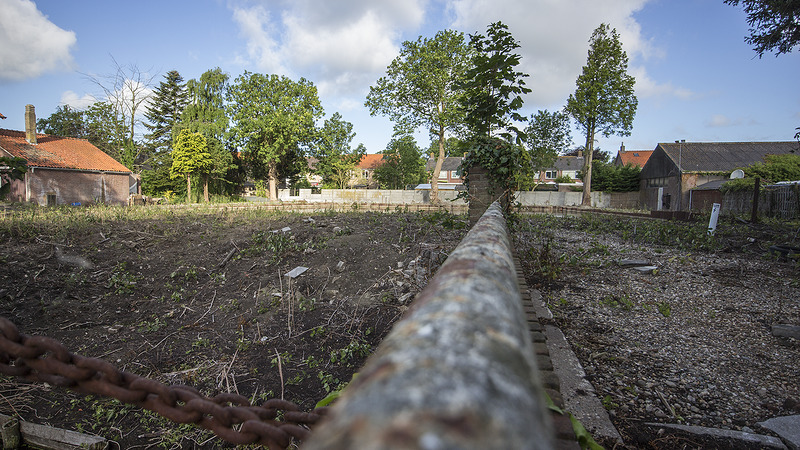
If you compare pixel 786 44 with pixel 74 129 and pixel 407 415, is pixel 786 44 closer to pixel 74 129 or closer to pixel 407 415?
pixel 407 415

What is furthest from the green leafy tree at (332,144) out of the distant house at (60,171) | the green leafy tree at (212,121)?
the distant house at (60,171)

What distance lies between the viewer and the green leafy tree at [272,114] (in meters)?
33.5

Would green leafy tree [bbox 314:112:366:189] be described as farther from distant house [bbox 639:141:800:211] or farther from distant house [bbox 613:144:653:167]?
distant house [bbox 613:144:653:167]

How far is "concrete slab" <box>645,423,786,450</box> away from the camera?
8.11 feet

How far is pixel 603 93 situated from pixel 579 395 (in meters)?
34.4

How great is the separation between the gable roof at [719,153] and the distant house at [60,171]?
43.2 metres

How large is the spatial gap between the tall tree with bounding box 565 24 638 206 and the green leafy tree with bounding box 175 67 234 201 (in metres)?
31.1

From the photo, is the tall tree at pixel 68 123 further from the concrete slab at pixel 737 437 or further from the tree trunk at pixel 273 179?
the concrete slab at pixel 737 437

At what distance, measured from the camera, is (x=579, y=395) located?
8.97 ft

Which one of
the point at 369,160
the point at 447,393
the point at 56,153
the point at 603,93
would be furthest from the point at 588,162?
the point at 369,160

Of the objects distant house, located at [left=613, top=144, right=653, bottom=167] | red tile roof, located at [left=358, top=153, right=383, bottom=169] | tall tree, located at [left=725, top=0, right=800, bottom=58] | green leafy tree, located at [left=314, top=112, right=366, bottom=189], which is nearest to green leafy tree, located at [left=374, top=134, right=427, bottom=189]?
green leafy tree, located at [left=314, top=112, right=366, bottom=189]

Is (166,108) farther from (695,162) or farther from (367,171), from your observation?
(695,162)

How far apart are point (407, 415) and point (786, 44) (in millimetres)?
13215

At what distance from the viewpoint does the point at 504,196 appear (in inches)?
220
